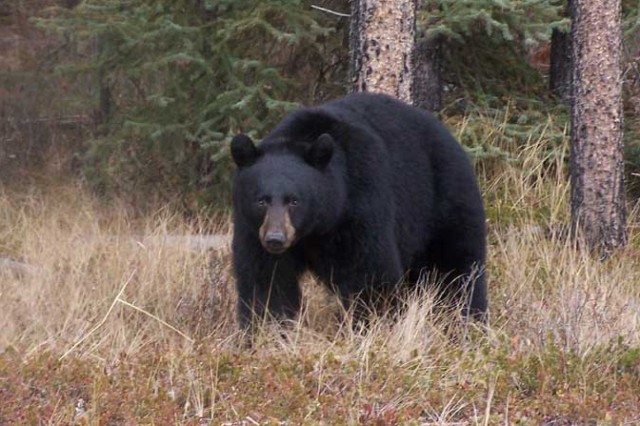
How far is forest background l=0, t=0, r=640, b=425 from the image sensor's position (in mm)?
5523

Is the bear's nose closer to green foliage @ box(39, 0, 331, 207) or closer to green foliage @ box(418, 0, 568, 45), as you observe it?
green foliage @ box(39, 0, 331, 207)

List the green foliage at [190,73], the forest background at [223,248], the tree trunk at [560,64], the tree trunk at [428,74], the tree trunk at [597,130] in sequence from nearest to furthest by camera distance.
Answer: the forest background at [223,248] → the tree trunk at [597,130] → the green foliage at [190,73] → the tree trunk at [428,74] → the tree trunk at [560,64]

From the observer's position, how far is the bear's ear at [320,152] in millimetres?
6340

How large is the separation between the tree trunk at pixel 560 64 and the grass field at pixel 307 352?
10.8 feet

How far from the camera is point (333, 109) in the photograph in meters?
6.92

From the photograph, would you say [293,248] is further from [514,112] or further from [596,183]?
[514,112]

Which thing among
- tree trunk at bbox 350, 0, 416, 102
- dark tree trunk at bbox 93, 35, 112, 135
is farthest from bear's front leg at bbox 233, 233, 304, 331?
dark tree trunk at bbox 93, 35, 112, 135

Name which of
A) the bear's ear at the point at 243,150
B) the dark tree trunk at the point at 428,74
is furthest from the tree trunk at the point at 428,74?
the bear's ear at the point at 243,150

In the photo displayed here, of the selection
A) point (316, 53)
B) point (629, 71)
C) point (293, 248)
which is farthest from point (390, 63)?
point (629, 71)

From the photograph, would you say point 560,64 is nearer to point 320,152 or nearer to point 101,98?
point 101,98

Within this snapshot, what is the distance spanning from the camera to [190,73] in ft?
37.2

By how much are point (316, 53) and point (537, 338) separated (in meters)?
5.86

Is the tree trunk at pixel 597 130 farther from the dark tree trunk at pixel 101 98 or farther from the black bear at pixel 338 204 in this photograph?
the dark tree trunk at pixel 101 98

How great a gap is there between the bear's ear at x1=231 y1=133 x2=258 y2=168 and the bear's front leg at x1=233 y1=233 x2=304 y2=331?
0.41 m
